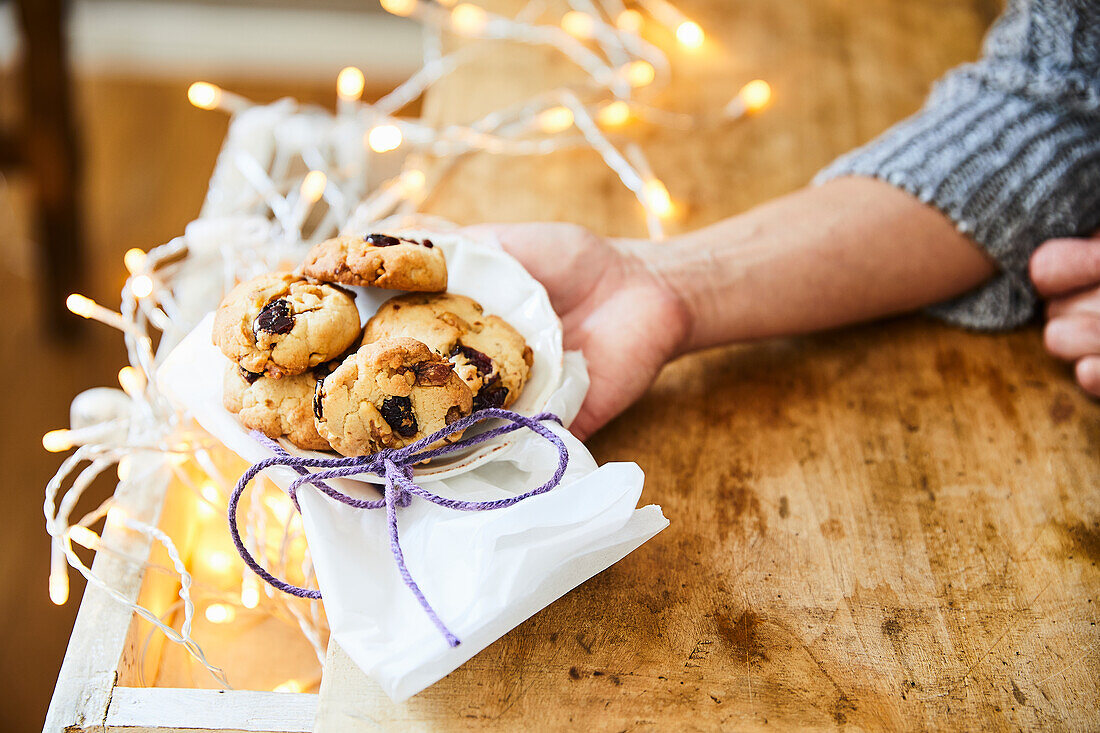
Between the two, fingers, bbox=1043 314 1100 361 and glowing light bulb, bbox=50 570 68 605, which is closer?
glowing light bulb, bbox=50 570 68 605

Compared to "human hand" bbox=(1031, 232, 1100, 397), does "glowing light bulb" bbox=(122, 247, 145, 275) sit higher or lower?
higher

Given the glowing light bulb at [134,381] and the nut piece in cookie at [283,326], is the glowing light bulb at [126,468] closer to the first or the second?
the glowing light bulb at [134,381]

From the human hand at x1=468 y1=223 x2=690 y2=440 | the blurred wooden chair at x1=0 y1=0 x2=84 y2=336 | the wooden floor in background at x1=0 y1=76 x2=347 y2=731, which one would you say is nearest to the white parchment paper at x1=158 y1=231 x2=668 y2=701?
the human hand at x1=468 y1=223 x2=690 y2=440

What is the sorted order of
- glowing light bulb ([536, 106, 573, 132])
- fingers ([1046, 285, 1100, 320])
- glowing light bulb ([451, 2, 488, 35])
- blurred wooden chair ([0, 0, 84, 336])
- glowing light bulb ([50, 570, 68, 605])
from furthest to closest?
blurred wooden chair ([0, 0, 84, 336]) < glowing light bulb ([451, 2, 488, 35]) < glowing light bulb ([536, 106, 573, 132]) < fingers ([1046, 285, 1100, 320]) < glowing light bulb ([50, 570, 68, 605])

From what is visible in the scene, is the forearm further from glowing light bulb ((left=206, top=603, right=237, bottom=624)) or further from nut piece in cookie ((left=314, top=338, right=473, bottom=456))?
glowing light bulb ((left=206, top=603, right=237, bottom=624))

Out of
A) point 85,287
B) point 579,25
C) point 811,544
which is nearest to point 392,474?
point 811,544

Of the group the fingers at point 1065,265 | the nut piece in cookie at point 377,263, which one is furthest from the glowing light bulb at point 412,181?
the fingers at point 1065,265

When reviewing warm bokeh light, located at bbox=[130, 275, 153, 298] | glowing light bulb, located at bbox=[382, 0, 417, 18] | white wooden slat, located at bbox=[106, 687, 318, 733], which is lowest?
white wooden slat, located at bbox=[106, 687, 318, 733]

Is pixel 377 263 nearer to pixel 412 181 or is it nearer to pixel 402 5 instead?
pixel 412 181
